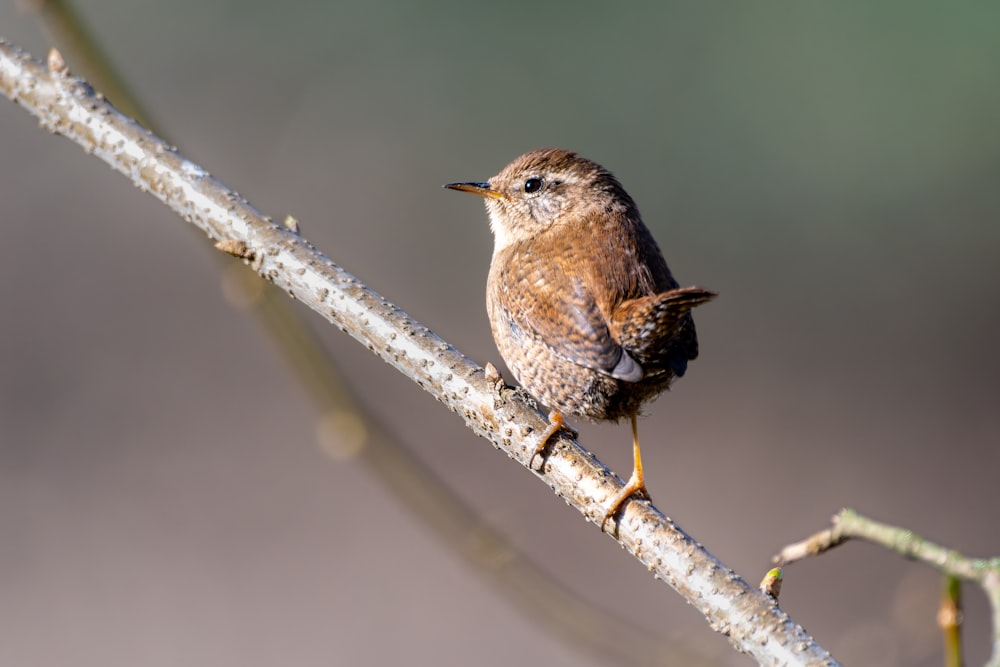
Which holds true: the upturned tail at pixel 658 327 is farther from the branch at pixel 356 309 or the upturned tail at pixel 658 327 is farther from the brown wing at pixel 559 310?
the branch at pixel 356 309

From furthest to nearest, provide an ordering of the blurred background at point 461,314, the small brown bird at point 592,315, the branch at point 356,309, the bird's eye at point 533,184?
the blurred background at point 461,314 < the bird's eye at point 533,184 < the small brown bird at point 592,315 < the branch at point 356,309

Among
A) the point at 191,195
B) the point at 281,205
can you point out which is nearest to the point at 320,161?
the point at 281,205

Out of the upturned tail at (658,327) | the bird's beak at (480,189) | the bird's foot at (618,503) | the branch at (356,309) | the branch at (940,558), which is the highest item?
the bird's beak at (480,189)

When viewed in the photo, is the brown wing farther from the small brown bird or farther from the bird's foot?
the bird's foot

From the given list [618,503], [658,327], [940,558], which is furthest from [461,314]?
[940,558]

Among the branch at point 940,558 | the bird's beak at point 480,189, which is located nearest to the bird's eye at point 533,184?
the bird's beak at point 480,189

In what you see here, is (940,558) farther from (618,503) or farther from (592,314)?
(592,314)
